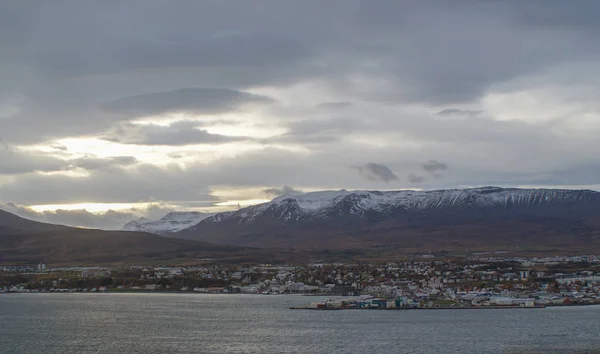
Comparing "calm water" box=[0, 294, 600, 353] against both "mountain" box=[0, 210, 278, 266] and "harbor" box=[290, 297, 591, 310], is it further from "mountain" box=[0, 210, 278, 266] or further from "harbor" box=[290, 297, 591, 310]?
"mountain" box=[0, 210, 278, 266]

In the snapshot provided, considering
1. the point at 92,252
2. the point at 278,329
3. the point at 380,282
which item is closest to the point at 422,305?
Result: the point at 278,329

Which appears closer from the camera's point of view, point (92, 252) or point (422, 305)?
point (422, 305)

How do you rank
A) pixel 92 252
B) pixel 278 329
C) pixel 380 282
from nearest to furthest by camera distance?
1. pixel 278 329
2. pixel 380 282
3. pixel 92 252

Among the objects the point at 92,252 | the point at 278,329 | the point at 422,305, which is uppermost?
the point at 92,252

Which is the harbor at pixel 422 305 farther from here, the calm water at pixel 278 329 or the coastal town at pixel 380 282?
the calm water at pixel 278 329

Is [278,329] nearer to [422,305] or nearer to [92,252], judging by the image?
[422,305]

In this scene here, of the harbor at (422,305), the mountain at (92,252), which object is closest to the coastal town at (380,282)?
the harbor at (422,305)

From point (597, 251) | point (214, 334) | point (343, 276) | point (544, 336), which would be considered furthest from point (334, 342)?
point (597, 251)

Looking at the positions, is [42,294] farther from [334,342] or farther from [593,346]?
[593,346]
